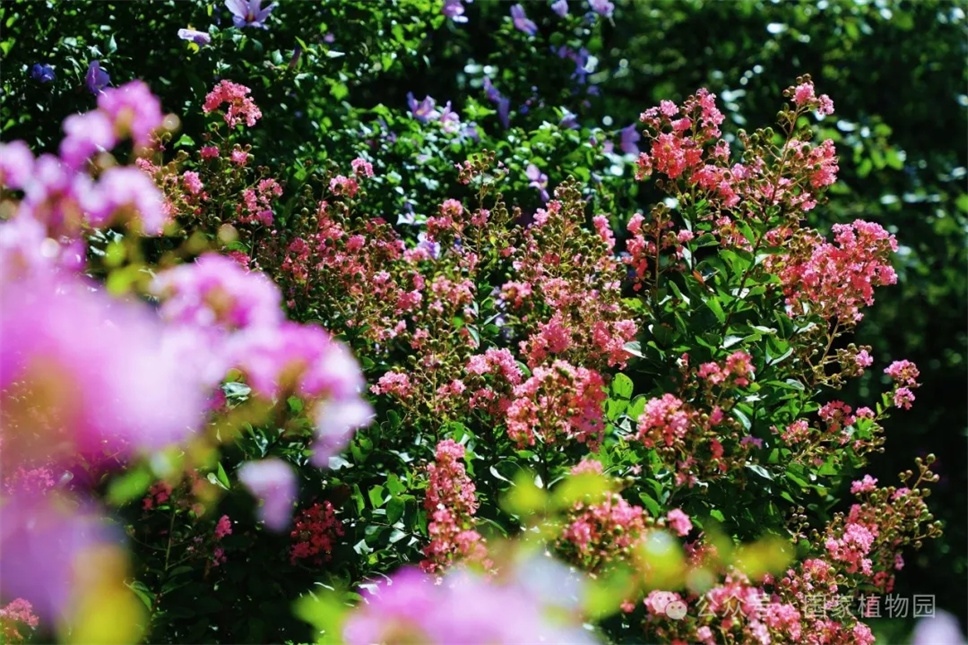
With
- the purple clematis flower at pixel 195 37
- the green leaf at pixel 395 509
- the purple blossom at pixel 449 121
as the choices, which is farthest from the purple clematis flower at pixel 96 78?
the green leaf at pixel 395 509

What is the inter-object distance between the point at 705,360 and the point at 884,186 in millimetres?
3890

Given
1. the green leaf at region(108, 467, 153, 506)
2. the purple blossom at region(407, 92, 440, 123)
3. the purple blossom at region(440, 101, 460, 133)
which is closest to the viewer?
the green leaf at region(108, 467, 153, 506)

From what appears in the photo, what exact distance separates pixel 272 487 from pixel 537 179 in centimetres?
157

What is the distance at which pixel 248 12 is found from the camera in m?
2.87

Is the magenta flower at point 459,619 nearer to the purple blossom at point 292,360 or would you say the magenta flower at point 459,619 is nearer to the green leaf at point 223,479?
the purple blossom at point 292,360

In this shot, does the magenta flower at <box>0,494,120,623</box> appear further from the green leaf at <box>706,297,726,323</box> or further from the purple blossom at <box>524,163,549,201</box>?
→ the purple blossom at <box>524,163,549,201</box>

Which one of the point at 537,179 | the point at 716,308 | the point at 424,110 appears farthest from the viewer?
the point at 424,110

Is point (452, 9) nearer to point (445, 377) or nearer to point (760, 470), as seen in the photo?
point (445, 377)

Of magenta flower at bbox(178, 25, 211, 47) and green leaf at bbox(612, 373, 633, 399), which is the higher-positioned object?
magenta flower at bbox(178, 25, 211, 47)

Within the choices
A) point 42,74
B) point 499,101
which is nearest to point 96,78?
point 42,74

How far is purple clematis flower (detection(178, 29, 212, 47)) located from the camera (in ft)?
8.98

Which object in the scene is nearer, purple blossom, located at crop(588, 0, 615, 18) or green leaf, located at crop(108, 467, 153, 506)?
green leaf, located at crop(108, 467, 153, 506)

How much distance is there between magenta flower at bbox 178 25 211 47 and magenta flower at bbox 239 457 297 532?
50.6 inches

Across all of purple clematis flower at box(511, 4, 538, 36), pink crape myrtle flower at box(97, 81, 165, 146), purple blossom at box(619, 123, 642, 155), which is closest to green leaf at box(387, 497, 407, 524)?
pink crape myrtle flower at box(97, 81, 165, 146)
